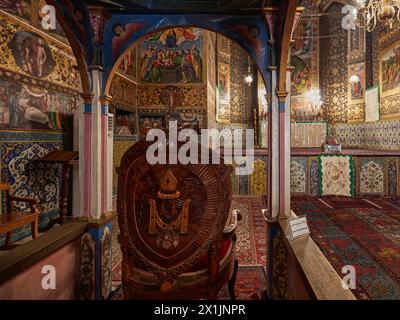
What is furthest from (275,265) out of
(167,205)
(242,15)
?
(242,15)

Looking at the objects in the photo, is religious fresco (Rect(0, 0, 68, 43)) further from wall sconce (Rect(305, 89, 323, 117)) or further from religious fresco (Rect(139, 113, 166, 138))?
wall sconce (Rect(305, 89, 323, 117))

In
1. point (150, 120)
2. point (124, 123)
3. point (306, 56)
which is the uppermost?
point (306, 56)

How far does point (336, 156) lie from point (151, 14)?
6.17 metres

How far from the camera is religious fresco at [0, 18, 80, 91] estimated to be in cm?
495

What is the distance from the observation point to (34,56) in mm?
5539

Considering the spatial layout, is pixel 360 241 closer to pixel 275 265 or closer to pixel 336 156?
pixel 275 265

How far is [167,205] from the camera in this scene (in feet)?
5.83

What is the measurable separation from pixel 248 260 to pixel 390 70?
32.8ft

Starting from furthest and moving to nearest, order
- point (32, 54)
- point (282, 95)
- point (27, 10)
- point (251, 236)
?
point (32, 54)
point (27, 10)
point (251, 236)
point (282, 95)

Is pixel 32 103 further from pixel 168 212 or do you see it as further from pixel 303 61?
pixel 303 61

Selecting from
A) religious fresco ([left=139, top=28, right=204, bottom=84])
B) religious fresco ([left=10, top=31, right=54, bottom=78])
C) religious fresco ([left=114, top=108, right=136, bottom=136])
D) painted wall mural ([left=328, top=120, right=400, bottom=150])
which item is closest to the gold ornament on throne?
religious fresco ([left=10, top=31, right=54, bottom=78])

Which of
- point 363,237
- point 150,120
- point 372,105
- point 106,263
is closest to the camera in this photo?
point 106,263

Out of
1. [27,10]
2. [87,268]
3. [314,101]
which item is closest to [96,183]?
[87,268]

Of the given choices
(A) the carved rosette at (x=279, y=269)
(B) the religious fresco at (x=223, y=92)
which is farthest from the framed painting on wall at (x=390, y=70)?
(A) the carved rosette at (x=279, y=269)
